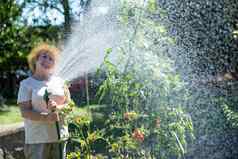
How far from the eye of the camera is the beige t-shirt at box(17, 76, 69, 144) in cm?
324

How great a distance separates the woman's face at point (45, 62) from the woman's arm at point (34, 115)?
238 millimetres

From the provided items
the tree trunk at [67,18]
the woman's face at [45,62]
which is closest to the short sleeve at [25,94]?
the woman's face at [45,62]

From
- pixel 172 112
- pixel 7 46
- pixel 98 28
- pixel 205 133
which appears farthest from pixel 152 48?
pixel 7 46

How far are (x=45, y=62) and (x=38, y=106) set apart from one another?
28cm

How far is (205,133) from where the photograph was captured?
562 centimetres

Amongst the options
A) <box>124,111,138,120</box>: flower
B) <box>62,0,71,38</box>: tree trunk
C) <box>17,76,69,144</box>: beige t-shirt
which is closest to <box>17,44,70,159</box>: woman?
<box>17,76,69,144</box>: beige t-shirt

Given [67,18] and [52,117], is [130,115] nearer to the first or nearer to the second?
[52,117]

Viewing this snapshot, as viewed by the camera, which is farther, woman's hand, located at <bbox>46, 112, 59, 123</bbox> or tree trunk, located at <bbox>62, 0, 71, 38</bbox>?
tree trunk, located at <bbox>62, 0, 71, 38</bbox>

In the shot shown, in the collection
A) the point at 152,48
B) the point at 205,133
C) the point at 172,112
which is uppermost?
the point at 152,48

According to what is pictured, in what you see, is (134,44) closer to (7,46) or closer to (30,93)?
(30,93)

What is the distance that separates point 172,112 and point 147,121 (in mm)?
188

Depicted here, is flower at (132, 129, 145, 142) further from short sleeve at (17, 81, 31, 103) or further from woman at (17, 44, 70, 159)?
short sleeve at (17, 81, 31, 103)

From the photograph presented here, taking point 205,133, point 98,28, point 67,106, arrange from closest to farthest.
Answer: point 67,106, point 205,133, point 98,28

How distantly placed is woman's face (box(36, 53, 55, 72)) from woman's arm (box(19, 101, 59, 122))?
0.24 m
